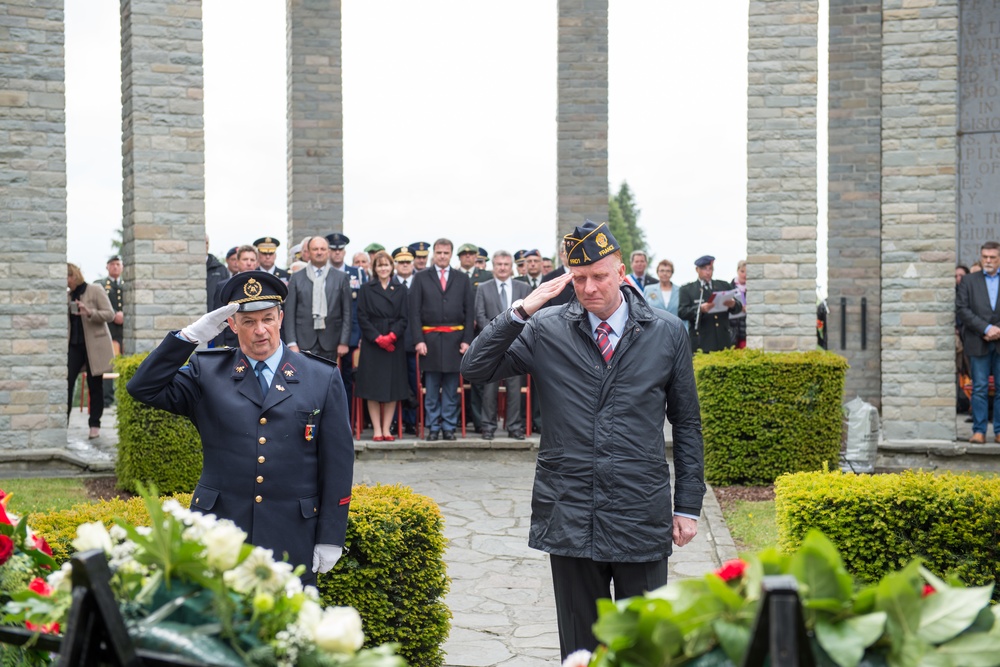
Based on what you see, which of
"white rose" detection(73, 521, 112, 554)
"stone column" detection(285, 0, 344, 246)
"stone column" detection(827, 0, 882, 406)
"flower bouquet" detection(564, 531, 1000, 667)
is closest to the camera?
"flower bouquet" detection(564, 531, 1000, 667)

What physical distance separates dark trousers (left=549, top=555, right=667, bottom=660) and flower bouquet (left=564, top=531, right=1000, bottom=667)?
7.78 feet

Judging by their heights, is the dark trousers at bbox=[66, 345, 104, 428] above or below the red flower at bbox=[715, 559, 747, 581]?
below

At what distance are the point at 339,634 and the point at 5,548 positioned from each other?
137cm

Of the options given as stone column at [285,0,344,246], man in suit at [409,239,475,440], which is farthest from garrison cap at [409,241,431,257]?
stone column at [285,0,344,246]

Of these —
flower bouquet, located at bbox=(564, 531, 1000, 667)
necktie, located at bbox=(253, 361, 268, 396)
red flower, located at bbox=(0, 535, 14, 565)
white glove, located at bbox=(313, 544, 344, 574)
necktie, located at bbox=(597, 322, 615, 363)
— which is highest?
necktie, located at bbox=(597, 322, 615, 363)

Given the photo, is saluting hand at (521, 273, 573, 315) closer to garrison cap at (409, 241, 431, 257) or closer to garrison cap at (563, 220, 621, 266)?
garrison cap at (563, 220, 621, 266)

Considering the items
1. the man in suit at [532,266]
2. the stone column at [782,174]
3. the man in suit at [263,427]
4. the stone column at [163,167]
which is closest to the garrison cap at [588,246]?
the man in suit at [263,427]

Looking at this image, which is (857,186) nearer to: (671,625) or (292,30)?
(292,30)

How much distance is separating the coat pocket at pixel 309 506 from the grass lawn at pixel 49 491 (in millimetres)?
5720

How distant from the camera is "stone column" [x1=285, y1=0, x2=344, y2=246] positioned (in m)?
17.2

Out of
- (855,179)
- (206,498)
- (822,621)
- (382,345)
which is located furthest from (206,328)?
(855,179)

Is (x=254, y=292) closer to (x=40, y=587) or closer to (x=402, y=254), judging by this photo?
(x=40, y=587)

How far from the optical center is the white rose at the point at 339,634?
1953 mm

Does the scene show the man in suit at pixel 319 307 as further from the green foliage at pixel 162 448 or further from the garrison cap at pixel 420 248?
the green foliage at pixel 162 448
